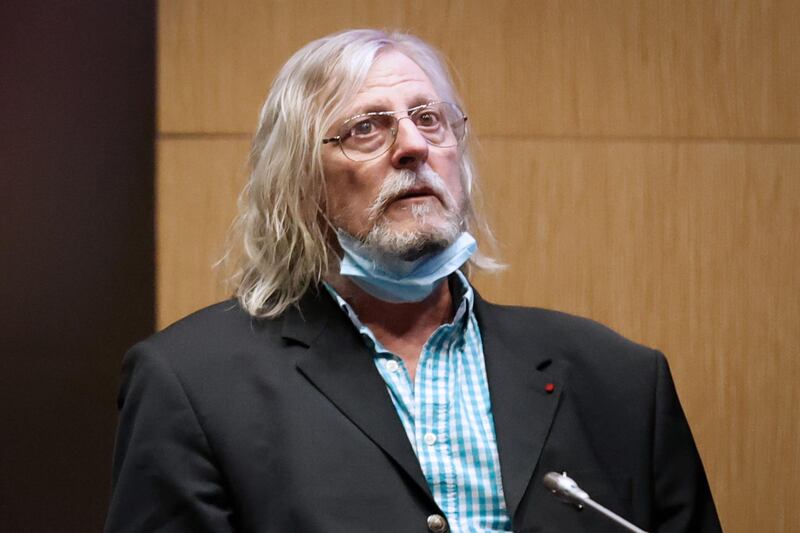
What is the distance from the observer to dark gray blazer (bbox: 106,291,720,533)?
157 centimetres

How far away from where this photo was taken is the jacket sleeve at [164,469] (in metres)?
1.55

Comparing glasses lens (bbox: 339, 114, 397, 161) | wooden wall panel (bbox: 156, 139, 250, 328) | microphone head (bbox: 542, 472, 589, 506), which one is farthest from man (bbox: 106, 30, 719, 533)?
wooden wall panel (bbox: 156, 139, 250, 328)

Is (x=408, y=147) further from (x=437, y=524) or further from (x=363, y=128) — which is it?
(x=437, y=524)

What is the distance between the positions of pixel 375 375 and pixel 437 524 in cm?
24

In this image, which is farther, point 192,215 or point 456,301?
point 192,215

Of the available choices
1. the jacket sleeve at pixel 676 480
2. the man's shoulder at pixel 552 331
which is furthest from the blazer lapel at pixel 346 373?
the jacket sleeve at pixel 676 480

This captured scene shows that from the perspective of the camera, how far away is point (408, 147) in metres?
1.73

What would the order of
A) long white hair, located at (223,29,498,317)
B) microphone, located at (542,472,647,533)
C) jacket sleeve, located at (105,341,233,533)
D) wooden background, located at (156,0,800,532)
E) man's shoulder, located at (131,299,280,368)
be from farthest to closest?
wooden background, located at (156,0,800,532) < long white hair, located at (223,29,498,317) < man's shoulder, located at (131,299,280,368) < jacket sleeve, located at (105,341,233,533) < microphone, located at (542,472,647,533)

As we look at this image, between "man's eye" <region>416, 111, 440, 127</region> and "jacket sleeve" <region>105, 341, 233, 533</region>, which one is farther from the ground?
"man's eye" <region>416, 111, 440, 127</region>

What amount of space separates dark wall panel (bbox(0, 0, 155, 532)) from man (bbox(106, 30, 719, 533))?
20.3 inches

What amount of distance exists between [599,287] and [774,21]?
690mm

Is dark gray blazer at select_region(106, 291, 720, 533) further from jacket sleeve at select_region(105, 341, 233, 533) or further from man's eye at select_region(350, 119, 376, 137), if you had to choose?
man's eye at select_region(350, 119, 376, 137)

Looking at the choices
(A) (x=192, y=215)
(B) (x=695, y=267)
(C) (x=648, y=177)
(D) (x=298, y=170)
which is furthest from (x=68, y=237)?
(B) (x=695, y=267)

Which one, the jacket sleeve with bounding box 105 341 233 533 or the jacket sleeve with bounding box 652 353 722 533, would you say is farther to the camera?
the jacket sleeve with bounding box 652 353 722 533
